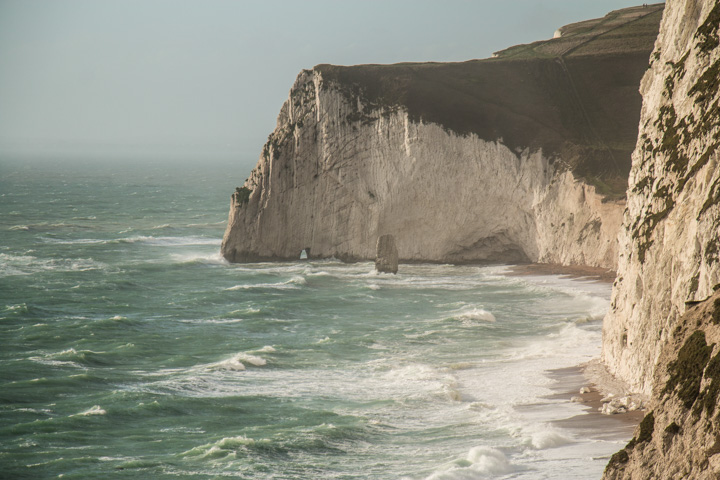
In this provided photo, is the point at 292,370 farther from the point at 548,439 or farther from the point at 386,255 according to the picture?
the point at 386,255

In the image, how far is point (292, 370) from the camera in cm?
4122

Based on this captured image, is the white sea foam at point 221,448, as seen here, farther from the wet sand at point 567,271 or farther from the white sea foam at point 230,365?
the wet sand at point 567,271

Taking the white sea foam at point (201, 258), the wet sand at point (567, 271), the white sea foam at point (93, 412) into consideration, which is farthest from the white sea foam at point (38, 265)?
the white sea foam at point (93, 412)

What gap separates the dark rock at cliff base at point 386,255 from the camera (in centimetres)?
6669

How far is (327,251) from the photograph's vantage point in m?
73.4

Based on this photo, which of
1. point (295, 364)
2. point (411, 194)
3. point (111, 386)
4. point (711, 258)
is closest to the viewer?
point (711, 258)

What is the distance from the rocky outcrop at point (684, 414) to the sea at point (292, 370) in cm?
870

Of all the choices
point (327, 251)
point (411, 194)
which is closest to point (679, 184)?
point (411, 194)

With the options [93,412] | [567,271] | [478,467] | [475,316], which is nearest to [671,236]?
[478,467]

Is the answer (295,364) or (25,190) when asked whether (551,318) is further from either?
(25,190)

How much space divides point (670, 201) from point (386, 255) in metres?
36.1

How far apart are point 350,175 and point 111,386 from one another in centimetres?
3681


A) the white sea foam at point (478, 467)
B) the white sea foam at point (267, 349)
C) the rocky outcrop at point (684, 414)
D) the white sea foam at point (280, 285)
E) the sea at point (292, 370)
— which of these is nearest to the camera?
the rocky outcrop at point (684, 414)

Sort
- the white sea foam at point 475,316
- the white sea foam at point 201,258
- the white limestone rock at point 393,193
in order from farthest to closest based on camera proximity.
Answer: the white sea foam at point 201,258 → the white limestone rock at point 393,193 → the white sea foam at point 475,316
